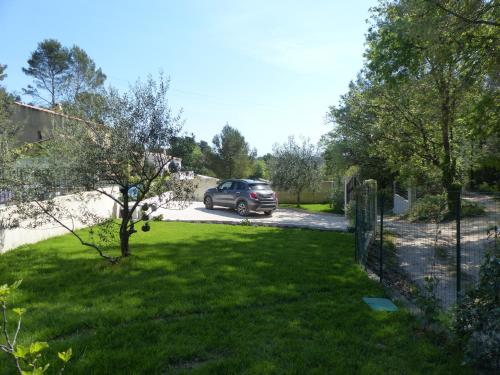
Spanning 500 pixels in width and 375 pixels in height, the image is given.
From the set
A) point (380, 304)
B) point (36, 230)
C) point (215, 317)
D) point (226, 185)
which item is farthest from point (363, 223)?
point (226, 185)

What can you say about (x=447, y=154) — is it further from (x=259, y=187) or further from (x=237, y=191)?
(x=237, y=191)

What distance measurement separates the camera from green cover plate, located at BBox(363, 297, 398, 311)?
17.0 feet

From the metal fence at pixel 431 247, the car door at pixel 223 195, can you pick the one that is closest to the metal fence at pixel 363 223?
the metal fence at pixel 431 247

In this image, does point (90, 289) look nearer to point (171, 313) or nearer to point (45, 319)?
point (45, 319)

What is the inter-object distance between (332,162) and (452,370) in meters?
22.1

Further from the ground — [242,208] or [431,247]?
[242,208]

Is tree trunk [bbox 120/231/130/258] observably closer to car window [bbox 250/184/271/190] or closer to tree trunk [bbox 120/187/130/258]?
tree trunk [bbox 120/187/130/258]

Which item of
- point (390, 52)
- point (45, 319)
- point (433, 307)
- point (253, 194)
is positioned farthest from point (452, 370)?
point (253, 194)

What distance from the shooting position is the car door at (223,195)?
1960cm

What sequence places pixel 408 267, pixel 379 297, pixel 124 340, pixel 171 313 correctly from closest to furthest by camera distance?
pixel 124 340 < pixel 171 313 < pixel 379 297 < pixel 408 267

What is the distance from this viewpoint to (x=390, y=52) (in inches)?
369

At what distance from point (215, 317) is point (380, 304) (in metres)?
2.34

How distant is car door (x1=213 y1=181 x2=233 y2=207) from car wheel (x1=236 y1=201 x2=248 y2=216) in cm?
100

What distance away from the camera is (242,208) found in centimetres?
1855
